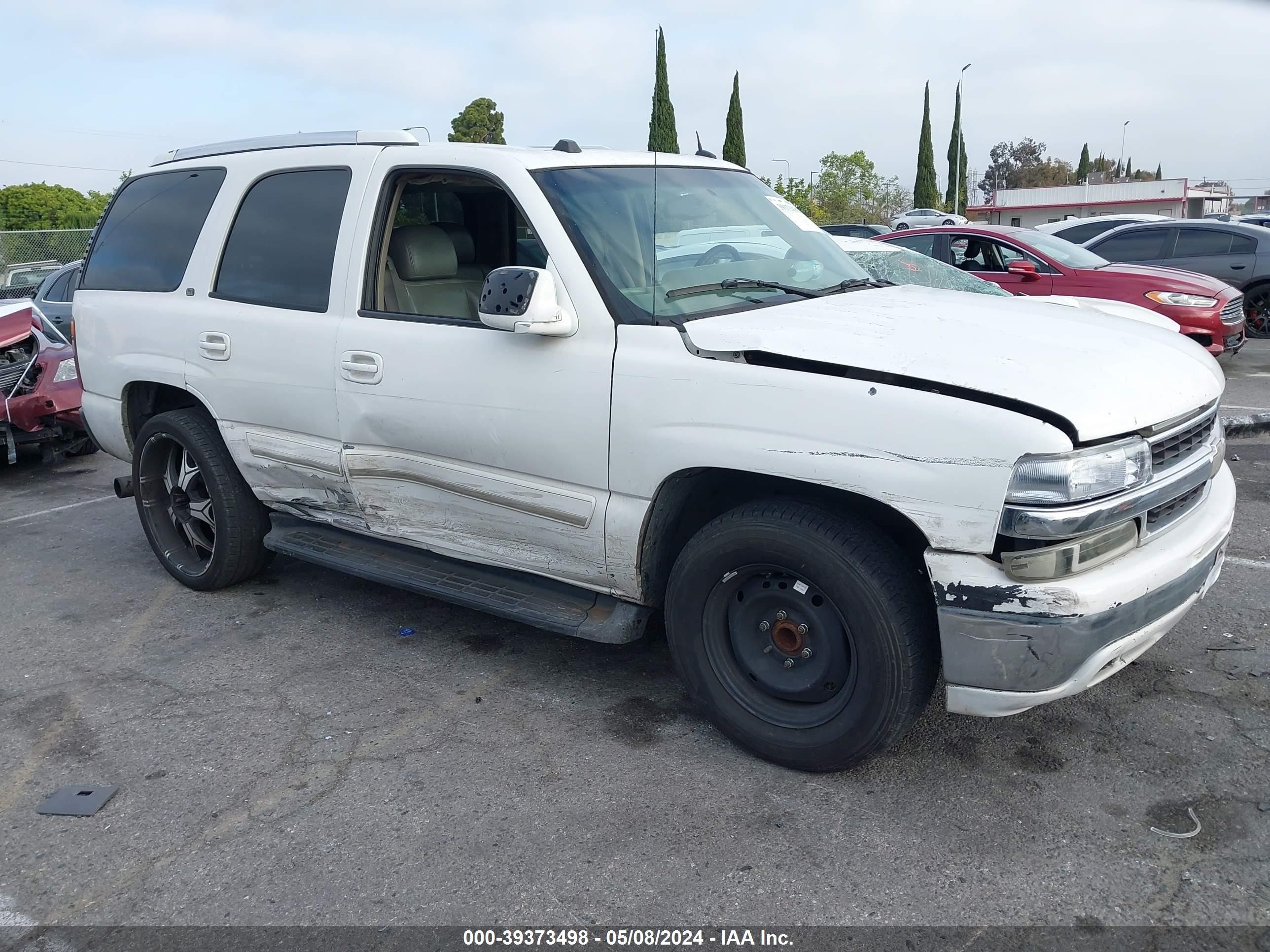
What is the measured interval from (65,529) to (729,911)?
5549 millimetres

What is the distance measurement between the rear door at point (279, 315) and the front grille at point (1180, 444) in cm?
295

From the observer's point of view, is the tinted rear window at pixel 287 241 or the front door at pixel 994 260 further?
the front door at pixel 994 260

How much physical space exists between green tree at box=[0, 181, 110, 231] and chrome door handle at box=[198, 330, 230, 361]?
3535 centimetres

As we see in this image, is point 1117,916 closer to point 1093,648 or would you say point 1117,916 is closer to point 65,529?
point 1093,648

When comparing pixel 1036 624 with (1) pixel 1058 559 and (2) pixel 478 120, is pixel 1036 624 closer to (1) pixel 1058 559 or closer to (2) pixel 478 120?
(1) pixel 1058 559

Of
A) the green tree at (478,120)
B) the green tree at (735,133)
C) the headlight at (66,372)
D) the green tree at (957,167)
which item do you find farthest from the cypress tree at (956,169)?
the headlight at (66,372)

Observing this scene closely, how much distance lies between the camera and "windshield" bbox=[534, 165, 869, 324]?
3613 millimetres

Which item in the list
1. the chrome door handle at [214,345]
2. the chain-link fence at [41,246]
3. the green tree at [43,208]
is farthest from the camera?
the green tree at [43,208]

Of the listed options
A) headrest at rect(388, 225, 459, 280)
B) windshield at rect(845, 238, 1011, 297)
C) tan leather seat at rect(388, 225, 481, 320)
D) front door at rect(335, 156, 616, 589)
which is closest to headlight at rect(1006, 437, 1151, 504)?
front door at rect(335, 156, 616, 589)

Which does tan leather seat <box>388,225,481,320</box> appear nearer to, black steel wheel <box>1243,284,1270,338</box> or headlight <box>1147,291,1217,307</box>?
headlight <box>1147,291,1217,307</box>

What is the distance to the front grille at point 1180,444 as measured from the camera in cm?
307

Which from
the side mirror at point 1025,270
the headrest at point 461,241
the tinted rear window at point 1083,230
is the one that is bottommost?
the side mirror at point 1025,270

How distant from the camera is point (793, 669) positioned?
10.9 ft

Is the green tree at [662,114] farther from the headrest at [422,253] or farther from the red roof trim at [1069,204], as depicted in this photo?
the red roof trim at [1069,204]
